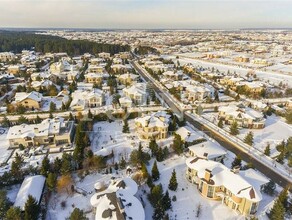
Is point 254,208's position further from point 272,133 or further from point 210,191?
point 272,133

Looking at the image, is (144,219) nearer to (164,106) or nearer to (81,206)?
(81,206)

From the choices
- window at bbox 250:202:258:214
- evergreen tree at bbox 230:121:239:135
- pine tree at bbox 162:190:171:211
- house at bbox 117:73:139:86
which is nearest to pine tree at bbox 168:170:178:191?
pine tree at bbox 162:190:171:211

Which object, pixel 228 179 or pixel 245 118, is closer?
pixel 228 179

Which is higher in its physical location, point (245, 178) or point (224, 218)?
point (245, 178)

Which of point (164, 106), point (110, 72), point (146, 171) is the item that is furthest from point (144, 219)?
point (110, 72)

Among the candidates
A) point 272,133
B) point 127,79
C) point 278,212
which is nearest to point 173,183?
point 278,212

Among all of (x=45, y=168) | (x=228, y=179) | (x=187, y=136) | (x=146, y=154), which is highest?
(x=228, y=179)

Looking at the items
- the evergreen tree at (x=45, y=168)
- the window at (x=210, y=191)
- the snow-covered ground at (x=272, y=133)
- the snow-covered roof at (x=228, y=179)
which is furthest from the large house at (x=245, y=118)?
the evergreen tree at (x=45, y=168)
